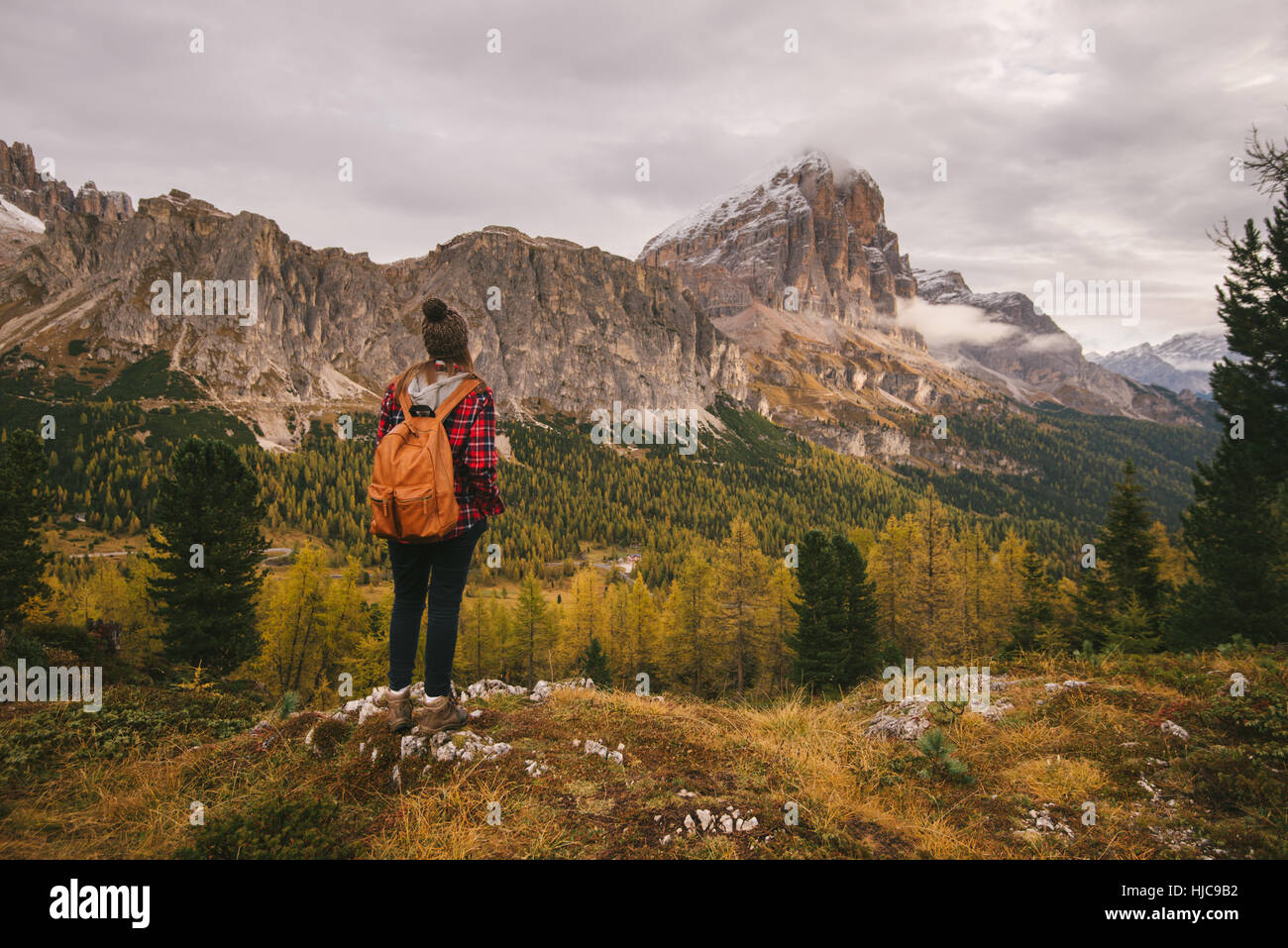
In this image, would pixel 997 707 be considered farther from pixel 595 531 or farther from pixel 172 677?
pixel 595 531

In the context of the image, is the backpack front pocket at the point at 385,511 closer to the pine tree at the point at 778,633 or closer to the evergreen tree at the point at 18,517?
the evergreen tree at the point at 18,517

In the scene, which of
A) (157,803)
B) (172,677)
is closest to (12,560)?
(172,677)

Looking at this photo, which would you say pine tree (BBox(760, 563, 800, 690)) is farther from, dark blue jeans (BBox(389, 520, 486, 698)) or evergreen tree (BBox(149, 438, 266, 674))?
dark blue jeans (BBox(389, 520, 486, 698))

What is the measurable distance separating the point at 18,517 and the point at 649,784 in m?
30.0

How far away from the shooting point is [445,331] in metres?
5.27

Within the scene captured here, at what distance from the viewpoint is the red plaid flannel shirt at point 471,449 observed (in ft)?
16.2

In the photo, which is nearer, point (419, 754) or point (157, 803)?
point (157, 803)

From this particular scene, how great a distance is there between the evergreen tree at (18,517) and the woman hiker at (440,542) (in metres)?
25.8

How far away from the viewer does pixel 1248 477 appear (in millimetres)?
18812

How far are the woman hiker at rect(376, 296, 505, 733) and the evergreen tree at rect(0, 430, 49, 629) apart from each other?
1016 inches
